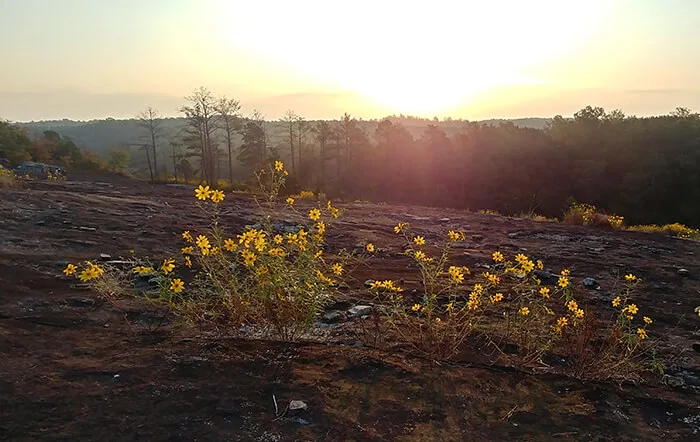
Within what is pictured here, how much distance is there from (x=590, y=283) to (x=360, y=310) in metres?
2.44

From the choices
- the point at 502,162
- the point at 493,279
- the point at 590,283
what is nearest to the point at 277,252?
the point at 493,279

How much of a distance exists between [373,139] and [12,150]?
21.8m

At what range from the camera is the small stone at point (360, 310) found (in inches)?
132

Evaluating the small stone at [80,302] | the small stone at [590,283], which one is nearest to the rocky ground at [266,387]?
the small stone at [80,302]

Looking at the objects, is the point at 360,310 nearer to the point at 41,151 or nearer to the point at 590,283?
the point at 590,283

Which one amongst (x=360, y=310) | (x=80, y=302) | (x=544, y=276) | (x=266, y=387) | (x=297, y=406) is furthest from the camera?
(x=544, y=276)

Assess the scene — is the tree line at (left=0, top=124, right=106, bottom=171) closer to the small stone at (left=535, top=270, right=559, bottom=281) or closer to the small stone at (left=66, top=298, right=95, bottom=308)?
→ the small stone at (left=66, top=298, right=95, bottom=308)

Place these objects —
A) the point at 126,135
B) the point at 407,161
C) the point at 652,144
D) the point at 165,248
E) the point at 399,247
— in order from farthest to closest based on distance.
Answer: the point at 126,135, the point at 407,161, the point at 652,144, the point at 399,247, the point at 165,248

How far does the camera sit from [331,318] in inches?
129

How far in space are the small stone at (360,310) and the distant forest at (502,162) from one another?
871 inches

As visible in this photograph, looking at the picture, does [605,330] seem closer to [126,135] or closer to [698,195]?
[698,195]

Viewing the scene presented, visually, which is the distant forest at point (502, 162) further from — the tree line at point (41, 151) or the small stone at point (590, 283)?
the small stone at point (590, 283)

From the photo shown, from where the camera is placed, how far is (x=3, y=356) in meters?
2.36

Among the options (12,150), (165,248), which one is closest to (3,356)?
(165,248)
